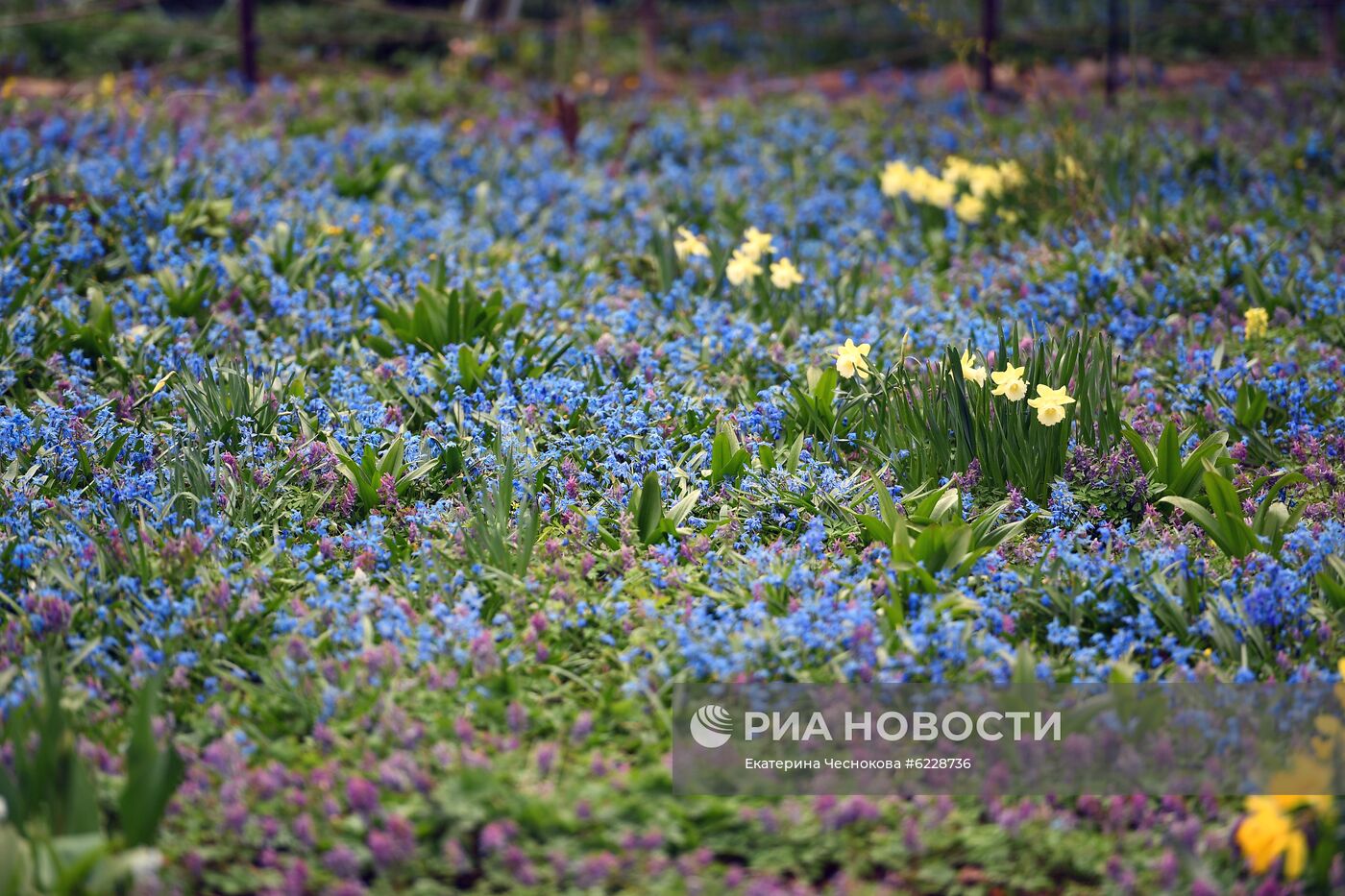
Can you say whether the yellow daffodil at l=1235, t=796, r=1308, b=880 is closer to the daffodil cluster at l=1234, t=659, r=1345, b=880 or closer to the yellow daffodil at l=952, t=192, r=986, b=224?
the daffodil cluster at l=1234, t=659, r=1345, b=880

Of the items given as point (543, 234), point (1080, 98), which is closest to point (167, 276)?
point (543, 234)

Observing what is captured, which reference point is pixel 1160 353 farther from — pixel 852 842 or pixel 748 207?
pixel 852 842

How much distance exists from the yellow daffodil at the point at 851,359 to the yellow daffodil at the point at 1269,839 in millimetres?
1850

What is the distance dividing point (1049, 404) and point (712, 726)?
145 centimetres

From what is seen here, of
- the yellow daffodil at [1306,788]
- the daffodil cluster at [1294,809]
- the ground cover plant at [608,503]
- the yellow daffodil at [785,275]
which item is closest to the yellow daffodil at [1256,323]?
the ground cover plant at [608,503]

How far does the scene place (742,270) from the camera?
4.85 m

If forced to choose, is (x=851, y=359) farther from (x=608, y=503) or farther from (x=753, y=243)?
(x=753, y=243)

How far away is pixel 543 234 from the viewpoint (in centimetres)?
598

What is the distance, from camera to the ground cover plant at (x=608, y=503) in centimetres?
241

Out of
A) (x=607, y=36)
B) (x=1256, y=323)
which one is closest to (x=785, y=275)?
(x=1256, y=323)

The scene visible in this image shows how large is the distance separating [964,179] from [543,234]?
2166mm

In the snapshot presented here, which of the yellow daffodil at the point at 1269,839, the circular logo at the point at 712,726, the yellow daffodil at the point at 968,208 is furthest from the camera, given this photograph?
the yellow daffodil at the point at 968,208

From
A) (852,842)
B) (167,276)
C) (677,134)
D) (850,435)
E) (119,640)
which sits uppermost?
(677,134)

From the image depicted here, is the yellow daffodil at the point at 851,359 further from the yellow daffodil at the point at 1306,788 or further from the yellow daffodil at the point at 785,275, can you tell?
the yellow daffodil at the point at 1306,788
